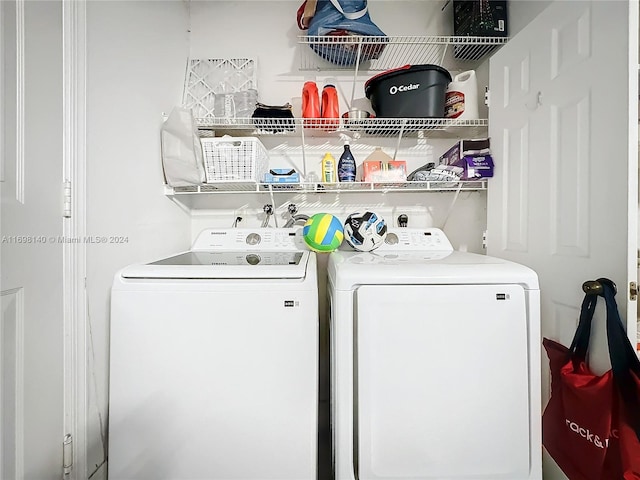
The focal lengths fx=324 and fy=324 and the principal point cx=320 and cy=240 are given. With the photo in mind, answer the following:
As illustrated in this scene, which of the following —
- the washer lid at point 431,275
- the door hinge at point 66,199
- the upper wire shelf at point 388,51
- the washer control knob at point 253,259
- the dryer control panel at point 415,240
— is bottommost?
the washer lid at point 431,275

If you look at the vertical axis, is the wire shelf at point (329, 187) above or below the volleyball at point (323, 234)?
above

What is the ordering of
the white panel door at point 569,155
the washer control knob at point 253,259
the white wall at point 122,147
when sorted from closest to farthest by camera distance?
the white panel door at point 569,155, the white wall at point 122,147, the washer control knob at point 253,259

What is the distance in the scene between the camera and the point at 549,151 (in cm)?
141

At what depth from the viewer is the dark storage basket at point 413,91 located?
1.74 meters

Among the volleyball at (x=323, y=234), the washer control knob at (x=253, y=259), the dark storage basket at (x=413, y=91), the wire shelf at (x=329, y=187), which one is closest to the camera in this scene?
the washer control knob at (x=253, y=259)

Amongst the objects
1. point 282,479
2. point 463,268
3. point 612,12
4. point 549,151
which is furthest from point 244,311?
point 612,12

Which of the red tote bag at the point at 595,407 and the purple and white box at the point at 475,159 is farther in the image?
the purple and white box at the point at 475,159

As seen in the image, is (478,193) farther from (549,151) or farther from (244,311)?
(244,311)

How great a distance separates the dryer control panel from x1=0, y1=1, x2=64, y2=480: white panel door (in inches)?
56.8

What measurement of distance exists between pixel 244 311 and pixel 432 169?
51.9 inches

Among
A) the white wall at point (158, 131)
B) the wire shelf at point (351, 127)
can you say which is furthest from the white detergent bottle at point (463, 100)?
the white wall at point (158, 131)

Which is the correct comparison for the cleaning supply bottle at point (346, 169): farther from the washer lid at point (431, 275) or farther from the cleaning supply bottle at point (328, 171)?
the washer lid at point (431, 275)

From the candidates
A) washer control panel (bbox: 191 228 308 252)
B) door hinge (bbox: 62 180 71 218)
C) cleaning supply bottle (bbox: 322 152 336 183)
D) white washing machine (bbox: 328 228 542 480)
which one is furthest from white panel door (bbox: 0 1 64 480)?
cleaning supply bottle (bbox: 322 152 336 183)

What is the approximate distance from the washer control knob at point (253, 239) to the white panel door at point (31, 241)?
0.90 meters
